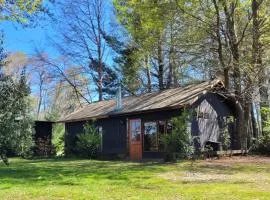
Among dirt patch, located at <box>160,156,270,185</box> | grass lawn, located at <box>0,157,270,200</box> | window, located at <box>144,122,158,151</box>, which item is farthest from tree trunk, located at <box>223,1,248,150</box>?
grass lawn, located at <box>0,157,270,200</box>

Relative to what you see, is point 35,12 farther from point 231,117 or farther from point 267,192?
point 231,117

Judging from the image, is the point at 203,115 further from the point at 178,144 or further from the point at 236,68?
the point at 178,144

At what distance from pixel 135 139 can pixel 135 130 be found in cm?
51

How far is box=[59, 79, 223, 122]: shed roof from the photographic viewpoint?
20.3 metres

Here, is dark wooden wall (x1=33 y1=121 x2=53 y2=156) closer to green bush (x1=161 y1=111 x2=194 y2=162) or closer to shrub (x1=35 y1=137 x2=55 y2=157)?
shrub (x1=35 y1=137 x2=55 y2=157)

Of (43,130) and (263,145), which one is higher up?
(43,130)

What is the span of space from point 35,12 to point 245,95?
522 inches

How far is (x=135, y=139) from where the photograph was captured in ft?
73.6

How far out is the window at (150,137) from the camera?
21.4m

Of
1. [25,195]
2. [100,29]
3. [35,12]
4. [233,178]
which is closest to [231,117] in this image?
[233,178]

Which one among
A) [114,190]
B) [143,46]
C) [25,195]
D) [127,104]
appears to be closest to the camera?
[25,195]

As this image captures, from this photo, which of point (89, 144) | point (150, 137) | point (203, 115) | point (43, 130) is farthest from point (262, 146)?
point (43, 130)

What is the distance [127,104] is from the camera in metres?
24.6

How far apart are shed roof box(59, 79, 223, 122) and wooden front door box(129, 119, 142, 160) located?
83 centimetres
